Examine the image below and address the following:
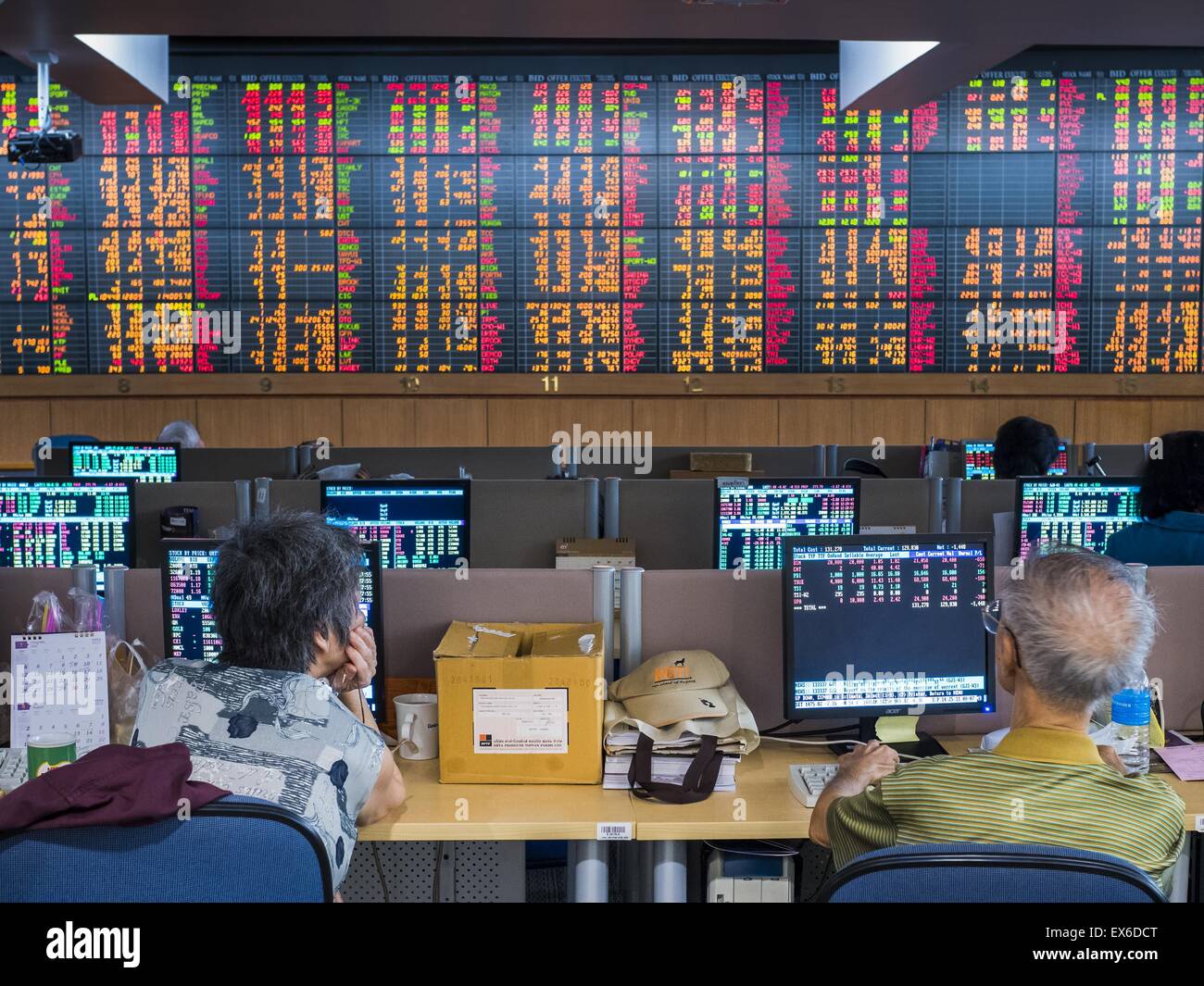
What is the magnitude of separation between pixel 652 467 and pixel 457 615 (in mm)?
3062

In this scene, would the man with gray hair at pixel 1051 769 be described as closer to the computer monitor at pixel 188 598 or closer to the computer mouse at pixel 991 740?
the computer mouse at pixel 991 740

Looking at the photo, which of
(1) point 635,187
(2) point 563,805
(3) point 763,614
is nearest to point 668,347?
(1) point 635,187

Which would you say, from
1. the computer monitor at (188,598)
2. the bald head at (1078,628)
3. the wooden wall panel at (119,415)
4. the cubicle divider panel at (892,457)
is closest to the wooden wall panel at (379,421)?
the wooden wall panel at (119,415)

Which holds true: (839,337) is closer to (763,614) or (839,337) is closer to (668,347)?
(668,347)

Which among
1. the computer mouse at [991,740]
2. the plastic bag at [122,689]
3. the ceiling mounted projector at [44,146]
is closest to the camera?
the computer mouse at [991,740]

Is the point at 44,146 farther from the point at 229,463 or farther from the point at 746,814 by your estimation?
the point at 746,814

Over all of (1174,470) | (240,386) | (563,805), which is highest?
(240,386)

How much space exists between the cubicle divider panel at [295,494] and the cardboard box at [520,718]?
6.06ft

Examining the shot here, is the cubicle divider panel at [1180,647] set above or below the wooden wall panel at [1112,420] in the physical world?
below

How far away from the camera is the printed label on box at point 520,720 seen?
6.97 feet

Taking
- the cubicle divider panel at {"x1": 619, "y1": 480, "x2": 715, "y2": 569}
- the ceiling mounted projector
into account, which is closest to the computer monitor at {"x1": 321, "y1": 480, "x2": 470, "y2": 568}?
the cubicle divider panel at {"x1": 619, "y1": 480, "x2": 715, "y2": 569}

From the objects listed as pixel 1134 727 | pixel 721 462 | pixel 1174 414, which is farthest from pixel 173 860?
pixel 1174 414
